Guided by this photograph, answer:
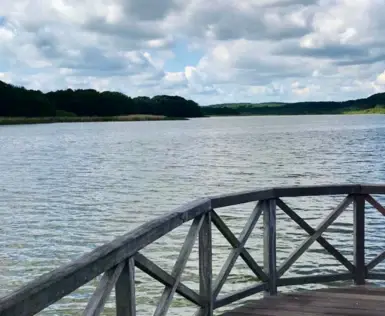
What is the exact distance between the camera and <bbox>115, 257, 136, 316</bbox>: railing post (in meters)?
3.61

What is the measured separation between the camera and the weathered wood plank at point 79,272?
2.46 meters

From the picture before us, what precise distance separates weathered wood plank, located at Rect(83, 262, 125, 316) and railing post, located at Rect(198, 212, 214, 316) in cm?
159

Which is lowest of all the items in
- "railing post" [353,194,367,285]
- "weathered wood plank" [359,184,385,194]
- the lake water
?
the lake water

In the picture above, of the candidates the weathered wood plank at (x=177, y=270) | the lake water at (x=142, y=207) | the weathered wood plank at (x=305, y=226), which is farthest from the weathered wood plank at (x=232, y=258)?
the lake water at (x=142, y=207)

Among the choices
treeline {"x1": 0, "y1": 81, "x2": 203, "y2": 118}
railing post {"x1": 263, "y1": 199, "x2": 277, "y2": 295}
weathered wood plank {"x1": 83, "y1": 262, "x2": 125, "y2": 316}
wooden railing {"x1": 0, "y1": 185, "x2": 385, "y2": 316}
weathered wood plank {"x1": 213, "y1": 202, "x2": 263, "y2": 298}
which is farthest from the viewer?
treeline {"x1": 0, "y1": 81, "x2": 203, "y2": 118}

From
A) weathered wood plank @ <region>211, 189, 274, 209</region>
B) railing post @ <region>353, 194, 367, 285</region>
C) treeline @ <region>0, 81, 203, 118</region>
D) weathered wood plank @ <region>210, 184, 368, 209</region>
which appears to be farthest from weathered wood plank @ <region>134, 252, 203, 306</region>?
treeline @ <region>0, 81, 203, 118</region>

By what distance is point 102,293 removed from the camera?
126 inches

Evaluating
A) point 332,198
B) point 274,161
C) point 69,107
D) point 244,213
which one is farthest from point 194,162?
Result: point 69,107

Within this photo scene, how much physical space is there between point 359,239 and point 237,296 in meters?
1.62

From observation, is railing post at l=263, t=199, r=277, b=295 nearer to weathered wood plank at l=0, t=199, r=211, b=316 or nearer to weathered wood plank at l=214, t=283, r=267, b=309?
weathered wood plank at l=214, t=283, r=267, b=309

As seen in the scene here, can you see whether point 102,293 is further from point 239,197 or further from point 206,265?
point 239,197

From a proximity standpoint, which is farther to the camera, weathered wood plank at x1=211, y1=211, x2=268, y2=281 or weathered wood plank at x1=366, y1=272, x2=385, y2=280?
weathered wood plank at x1=366, y1=272, x2=385, y2=280

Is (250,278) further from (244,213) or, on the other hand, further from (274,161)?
(274,161)

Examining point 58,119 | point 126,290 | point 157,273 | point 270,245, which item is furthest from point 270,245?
point 58,119
